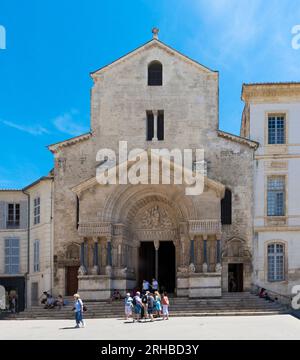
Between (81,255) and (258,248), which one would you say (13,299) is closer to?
(81,255)

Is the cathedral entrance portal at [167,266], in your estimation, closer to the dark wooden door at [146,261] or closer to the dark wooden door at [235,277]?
the dark wooden door at [146,261]

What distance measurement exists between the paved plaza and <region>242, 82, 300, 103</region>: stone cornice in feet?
42.1

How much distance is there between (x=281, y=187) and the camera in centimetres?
3631

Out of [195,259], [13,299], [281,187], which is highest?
[281,187]

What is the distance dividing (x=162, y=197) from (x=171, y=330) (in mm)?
13333

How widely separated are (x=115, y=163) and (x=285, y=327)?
53.2 feet

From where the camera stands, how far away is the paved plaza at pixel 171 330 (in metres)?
20.2

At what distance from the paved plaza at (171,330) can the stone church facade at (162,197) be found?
6178 millimetres

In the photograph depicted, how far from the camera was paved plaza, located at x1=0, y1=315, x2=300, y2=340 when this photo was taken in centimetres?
2019

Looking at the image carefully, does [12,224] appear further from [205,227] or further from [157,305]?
[157,305]

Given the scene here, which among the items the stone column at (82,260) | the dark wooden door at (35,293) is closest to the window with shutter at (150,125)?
the stone column at (82,260)

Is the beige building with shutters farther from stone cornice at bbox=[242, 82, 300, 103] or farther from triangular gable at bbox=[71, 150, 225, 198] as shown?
triangular gable at bbox=[71, 150, 225, 198]

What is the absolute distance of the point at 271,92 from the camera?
36.6 metres
